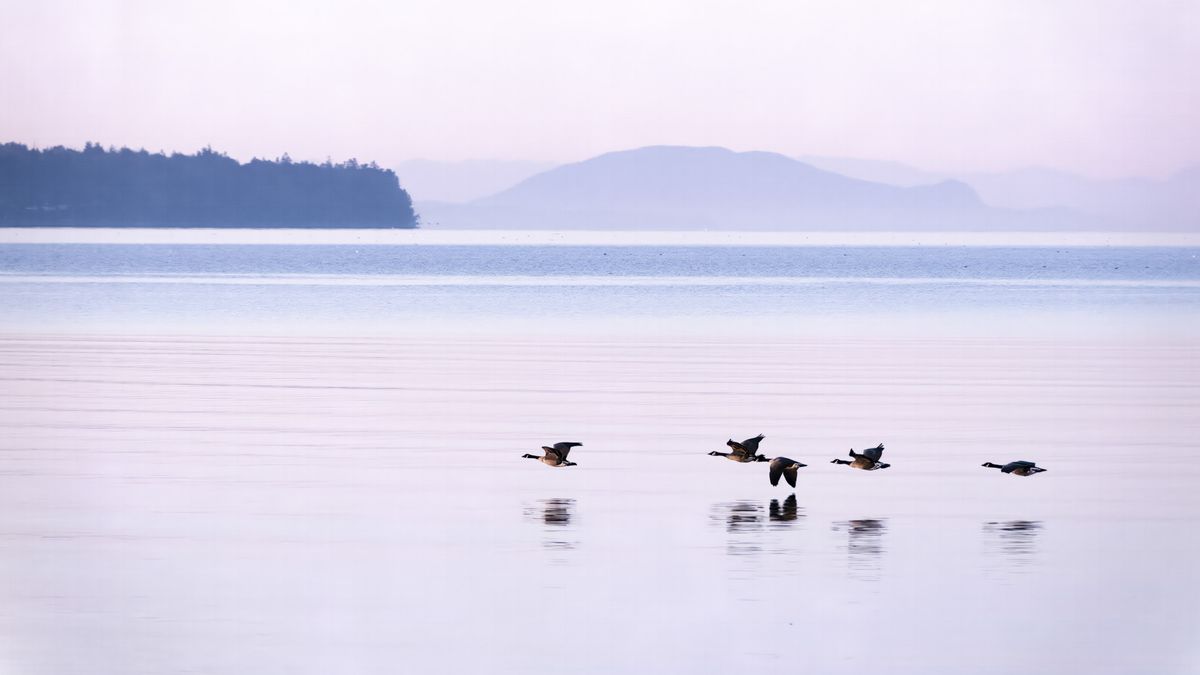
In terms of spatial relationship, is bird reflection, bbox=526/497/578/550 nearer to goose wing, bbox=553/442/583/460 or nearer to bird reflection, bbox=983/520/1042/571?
goose wing, bbox=553/442/583/460

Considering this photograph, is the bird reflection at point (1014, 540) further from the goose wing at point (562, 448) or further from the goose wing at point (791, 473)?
the goose wing at point (562, 448)

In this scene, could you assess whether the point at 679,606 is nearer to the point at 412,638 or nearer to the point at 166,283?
the point at 412,638

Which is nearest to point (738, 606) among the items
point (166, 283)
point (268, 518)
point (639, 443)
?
point (268, 518)

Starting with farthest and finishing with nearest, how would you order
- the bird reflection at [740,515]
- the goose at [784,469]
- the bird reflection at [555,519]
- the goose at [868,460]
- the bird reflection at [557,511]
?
the goose at [868,460]
the goose at [784,469]
the bird reflection at [557,511]
the bird reflection at [740,515]
the bird reflection at [555,519]

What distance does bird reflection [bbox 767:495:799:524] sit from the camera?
13.8 meters

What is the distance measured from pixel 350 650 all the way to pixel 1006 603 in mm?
4174

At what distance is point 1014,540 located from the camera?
13.1 m

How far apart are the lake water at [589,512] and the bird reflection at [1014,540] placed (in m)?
0.04

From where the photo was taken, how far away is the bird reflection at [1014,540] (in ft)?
40.4

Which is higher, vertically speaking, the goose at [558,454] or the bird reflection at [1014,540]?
the goose at [558,454]

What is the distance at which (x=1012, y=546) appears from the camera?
12.8 meters

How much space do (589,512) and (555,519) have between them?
390mm

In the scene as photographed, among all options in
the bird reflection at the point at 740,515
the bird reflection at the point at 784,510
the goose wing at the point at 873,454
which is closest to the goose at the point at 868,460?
the goose wing at the point at 873,454

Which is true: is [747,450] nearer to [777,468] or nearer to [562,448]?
Answer: [777,468]
